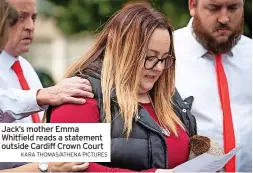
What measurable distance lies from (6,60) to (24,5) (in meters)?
0.15

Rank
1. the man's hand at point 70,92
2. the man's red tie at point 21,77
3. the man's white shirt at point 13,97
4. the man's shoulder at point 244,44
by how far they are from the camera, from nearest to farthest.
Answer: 1. the man's hand at point 70,92
2. the man's white shirt at point 13,97
3. the man's red tie at point 21,77
4. the man's shoulder at point 244,44

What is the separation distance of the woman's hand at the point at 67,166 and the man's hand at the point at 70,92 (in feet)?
0.50

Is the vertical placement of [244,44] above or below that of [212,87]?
above

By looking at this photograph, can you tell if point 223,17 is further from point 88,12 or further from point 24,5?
point 24,5

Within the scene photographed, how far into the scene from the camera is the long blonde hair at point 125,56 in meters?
1.82

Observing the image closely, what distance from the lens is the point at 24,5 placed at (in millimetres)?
2021

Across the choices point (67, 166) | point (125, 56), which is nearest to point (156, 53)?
point (125, 56)

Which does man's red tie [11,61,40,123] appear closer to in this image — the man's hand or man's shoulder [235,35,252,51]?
the man's hand

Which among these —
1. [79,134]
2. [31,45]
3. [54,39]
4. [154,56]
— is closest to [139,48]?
[154,56]

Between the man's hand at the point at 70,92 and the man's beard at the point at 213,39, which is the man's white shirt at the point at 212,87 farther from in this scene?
the man's hand at the point at 70,92

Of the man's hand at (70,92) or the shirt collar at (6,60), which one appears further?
the shirt collar at (6,60)

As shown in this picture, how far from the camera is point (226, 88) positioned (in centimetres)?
221

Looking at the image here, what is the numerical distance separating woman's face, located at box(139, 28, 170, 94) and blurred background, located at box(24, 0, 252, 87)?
37cm

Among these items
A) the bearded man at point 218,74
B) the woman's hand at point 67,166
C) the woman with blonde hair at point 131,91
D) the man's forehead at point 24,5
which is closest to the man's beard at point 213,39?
the bearded man at point 218,74
